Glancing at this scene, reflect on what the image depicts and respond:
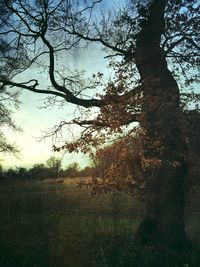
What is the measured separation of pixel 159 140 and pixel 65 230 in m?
9.72

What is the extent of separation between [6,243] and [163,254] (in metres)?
7.06

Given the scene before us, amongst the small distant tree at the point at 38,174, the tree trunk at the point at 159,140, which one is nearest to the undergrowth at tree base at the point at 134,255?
the tree trunk at the point at 159,140

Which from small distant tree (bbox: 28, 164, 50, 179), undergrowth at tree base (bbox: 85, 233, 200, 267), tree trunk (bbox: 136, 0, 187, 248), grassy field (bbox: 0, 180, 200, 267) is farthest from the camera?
small distant tree (bbox: 28, 164, 50, 179)

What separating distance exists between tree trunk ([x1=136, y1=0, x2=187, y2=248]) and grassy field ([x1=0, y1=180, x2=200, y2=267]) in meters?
1.82

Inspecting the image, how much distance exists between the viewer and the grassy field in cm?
1491

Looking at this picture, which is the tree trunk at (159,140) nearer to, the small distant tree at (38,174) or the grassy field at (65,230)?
the grassy field at (65,230)

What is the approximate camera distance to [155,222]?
19.2m

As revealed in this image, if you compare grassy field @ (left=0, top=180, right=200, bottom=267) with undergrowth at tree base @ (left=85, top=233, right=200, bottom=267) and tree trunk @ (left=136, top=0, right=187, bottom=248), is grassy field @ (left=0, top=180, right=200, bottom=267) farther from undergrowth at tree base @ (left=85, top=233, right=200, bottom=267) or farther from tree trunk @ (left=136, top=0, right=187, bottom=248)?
tree trunk @ (left=136, top=0, right=187, bottom=248)

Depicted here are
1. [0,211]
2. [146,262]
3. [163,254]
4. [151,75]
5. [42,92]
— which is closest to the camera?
[146,262]

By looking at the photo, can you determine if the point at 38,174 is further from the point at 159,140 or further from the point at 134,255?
the point at 134,255

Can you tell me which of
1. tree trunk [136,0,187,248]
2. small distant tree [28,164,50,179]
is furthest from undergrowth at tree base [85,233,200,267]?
small distant tree [28,164,50,179]

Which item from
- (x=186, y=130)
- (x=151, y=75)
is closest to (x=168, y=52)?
(x=151, y=75)

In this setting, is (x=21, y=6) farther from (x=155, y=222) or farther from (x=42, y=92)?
(x=155, y=222)

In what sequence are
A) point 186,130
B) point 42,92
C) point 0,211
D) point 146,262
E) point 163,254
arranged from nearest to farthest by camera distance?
point 146,262, point 163,254, point 186,130, point 42,92, point 0,211
